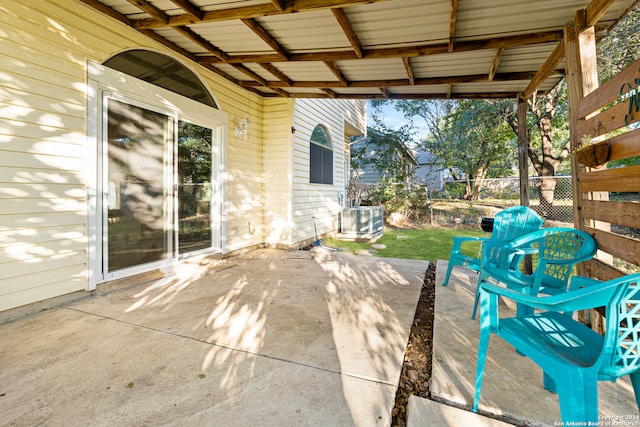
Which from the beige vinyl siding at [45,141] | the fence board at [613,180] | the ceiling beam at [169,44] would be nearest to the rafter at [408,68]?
the fence board at [613,180]

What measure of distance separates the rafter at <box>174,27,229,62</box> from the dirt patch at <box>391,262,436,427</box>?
157 inches

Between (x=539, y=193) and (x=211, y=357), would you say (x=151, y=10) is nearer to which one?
(x=211, y=357)

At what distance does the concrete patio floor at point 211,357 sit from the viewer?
153cm

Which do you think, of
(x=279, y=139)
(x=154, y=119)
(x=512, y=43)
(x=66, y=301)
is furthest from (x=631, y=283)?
(x=279, y=139)

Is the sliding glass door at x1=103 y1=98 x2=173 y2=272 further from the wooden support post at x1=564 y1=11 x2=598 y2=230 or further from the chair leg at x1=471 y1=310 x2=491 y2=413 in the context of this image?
the wooden support post at x1=564 y1=11 x2=598 y2=230

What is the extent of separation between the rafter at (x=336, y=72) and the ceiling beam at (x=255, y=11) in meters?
1.27

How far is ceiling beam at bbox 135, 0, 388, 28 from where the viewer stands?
259cm

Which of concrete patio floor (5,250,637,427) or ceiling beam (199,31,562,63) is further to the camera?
ceiling beam (199,31,562,63)

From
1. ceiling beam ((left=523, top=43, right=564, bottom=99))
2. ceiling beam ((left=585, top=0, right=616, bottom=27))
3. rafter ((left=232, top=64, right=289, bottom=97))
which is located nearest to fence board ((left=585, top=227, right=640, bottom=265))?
ceiling beam ((left=585, top=0, right=616, bottom=27))

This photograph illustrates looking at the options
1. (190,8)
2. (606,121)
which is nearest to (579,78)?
(606,121)

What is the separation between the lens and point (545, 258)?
2359 mm

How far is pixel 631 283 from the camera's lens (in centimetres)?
107

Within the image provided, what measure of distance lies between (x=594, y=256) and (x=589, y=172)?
2.23 feet

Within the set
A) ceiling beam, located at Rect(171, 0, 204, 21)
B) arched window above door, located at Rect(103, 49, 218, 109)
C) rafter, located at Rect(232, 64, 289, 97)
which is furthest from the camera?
rafter, located at Rect(232, 64, 289, 97)
